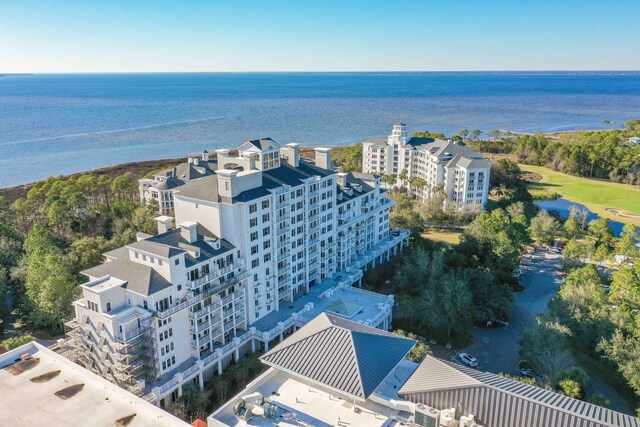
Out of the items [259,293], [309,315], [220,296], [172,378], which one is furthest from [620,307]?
[172,378]

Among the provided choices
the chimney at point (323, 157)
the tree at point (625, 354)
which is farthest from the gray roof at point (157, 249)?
the tree at point (625, 354)

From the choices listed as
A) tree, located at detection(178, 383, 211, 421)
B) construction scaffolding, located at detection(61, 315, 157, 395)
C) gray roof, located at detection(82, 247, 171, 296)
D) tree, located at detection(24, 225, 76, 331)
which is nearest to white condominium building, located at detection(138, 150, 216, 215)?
tree, located at detection(24, 225, 76, 331)

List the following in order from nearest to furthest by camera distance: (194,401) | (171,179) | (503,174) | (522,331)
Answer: (194,401)
(522,331)
(171,179)
(503,174)

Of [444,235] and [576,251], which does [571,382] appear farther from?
[444,235]

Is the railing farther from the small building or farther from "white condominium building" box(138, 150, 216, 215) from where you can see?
"white condominium building" box(138, 150, 216, 215)

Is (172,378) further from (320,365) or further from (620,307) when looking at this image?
(620,307)

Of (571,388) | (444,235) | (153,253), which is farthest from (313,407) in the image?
(444,235)
